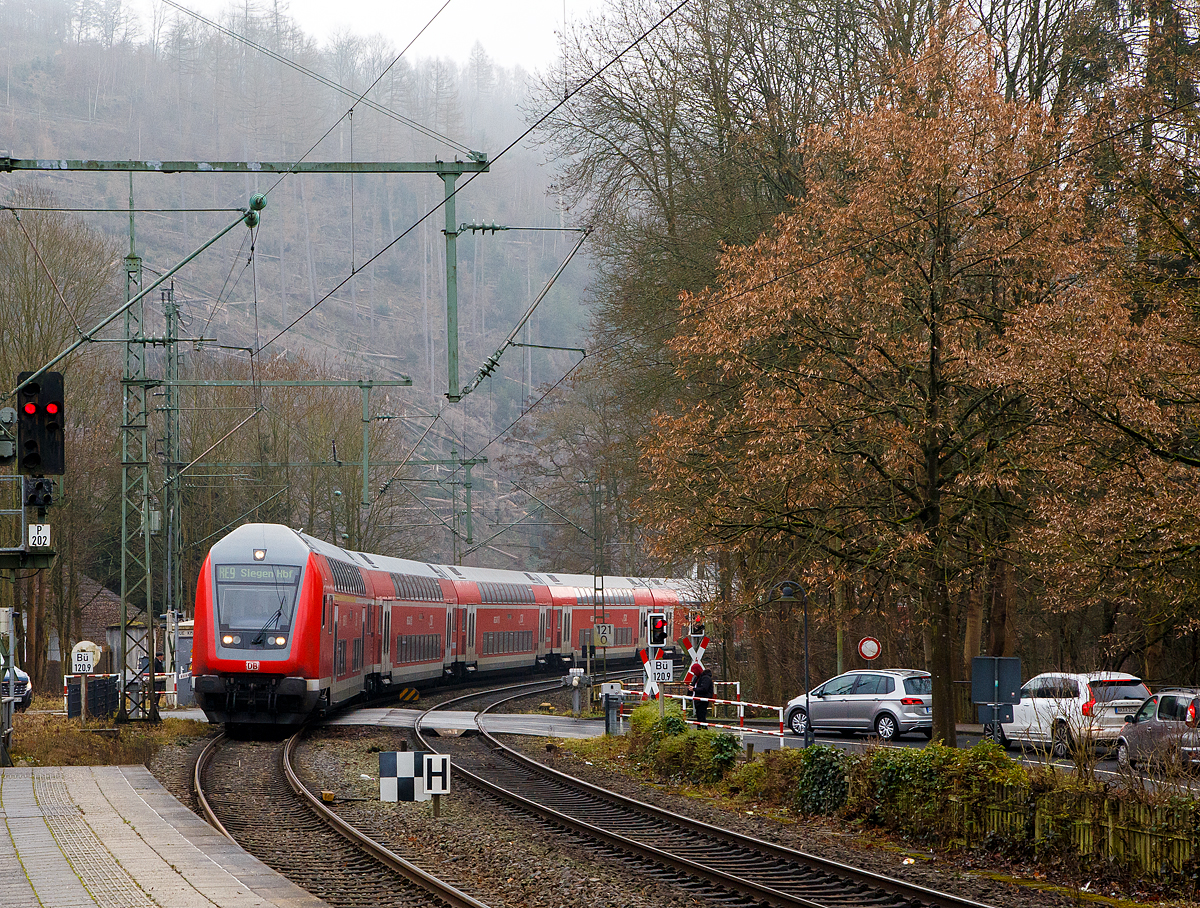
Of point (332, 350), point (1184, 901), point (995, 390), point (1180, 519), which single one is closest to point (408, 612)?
point (995, 390)

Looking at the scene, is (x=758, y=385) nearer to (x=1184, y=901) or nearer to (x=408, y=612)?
(x=1184, y=901)

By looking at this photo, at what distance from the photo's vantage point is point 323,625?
25.8 m

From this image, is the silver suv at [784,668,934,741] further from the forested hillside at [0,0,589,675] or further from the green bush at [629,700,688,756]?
the forested hillside at [0,0,589,675]

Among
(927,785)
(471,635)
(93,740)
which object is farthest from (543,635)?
(927,785)

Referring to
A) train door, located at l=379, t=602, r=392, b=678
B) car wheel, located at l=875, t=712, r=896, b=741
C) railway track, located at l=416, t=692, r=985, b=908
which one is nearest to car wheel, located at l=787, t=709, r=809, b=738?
car wheel, located at l=875, t=712, r=896, b=741

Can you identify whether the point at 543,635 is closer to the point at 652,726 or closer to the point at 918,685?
the point at 918,685

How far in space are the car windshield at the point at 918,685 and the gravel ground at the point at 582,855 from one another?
9.55 m

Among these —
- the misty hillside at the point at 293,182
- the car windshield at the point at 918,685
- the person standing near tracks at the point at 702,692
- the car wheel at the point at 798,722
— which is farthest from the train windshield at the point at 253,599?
the misty hillside at the point at 293,182

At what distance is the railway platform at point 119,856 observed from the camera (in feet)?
31.5

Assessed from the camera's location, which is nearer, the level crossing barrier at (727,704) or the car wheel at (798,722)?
the level crossing barrier at (727,704)

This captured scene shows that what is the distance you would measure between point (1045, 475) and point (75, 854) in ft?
43.8

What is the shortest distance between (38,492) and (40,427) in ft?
5.52

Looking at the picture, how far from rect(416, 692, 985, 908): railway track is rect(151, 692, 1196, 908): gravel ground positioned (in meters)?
0.31

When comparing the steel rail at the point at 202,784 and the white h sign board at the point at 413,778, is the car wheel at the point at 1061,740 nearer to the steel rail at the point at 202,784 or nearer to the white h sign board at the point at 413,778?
the white h sign board at the point at 413,778
